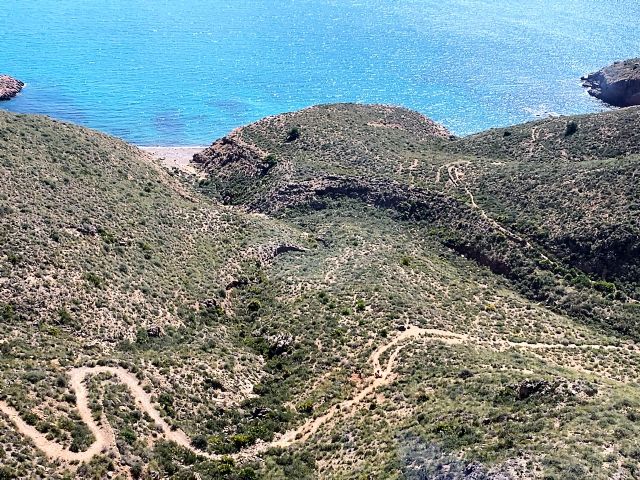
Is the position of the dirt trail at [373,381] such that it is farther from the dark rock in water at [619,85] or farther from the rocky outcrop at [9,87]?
the rocky outcrop at [9,87]

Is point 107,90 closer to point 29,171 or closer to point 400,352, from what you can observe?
point 29,171

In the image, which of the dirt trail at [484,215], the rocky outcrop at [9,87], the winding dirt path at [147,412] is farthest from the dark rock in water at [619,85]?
the rocky outcrop at [9,87]

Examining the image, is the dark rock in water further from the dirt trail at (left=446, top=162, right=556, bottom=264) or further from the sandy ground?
the sandy ground

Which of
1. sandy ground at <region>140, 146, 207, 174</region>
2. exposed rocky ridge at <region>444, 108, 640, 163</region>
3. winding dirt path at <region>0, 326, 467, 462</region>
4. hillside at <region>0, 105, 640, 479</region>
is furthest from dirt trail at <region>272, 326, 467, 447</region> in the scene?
sandy ground at <region>140, 146, 207, 174</region>

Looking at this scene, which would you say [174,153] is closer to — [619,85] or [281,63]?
[281,63]

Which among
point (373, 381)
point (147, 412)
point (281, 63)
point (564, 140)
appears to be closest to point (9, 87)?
point (281, 63)

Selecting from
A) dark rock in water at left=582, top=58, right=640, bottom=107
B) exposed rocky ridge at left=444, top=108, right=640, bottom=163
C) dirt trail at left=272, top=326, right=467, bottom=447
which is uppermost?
dark rock in water at left=582, top=58, right=640, bottom=107
